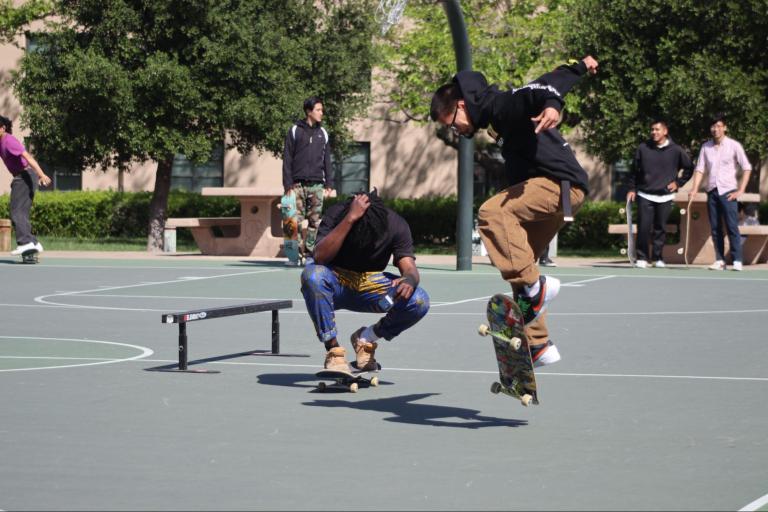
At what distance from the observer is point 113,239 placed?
108 feet

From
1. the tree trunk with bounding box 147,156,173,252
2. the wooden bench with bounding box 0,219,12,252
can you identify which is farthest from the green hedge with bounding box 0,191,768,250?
the wooden bench with bounding box 0,219,12,252

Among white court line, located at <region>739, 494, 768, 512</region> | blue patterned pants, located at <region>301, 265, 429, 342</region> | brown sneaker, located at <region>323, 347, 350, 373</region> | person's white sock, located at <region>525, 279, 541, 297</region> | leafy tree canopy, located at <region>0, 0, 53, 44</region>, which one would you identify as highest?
leafy tree canopy, located at <region>0, 0, 53, 44</region>

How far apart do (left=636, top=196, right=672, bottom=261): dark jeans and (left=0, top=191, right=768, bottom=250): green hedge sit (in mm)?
10406

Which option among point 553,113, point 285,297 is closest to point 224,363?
point 553,113

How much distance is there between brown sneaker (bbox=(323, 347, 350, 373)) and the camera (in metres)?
8.26

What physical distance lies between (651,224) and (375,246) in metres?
12.7

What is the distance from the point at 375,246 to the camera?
837 cm

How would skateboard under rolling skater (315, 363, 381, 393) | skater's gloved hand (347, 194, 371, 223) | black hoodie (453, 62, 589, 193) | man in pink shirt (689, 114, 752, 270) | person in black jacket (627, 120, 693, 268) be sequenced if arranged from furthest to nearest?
person in black jacket (627, 120, 693, 268), man in pink shirt (689, 114, 752, 270), skateboard under rolling skater (315, 363, 381, 393), skater's gloved hand (347, 194, 371, 223), black hoodie (453, 62, 589, 193)

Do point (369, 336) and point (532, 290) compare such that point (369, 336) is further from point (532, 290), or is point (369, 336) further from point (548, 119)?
point (548, 119)

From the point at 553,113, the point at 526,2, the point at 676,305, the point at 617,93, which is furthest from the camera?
the point at 526,2

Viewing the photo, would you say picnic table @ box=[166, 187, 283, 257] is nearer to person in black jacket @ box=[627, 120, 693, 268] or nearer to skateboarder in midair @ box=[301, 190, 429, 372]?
person in black jacket @ box=[627, 120, 693, 268]

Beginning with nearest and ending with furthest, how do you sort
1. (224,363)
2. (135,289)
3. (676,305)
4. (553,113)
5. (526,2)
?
1. (553,113)
2. (224,363)
3. (676,305)
4. (135,289)
5. (526,2)

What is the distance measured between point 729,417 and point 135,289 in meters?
9.77

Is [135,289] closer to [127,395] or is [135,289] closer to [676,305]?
[676,305]
